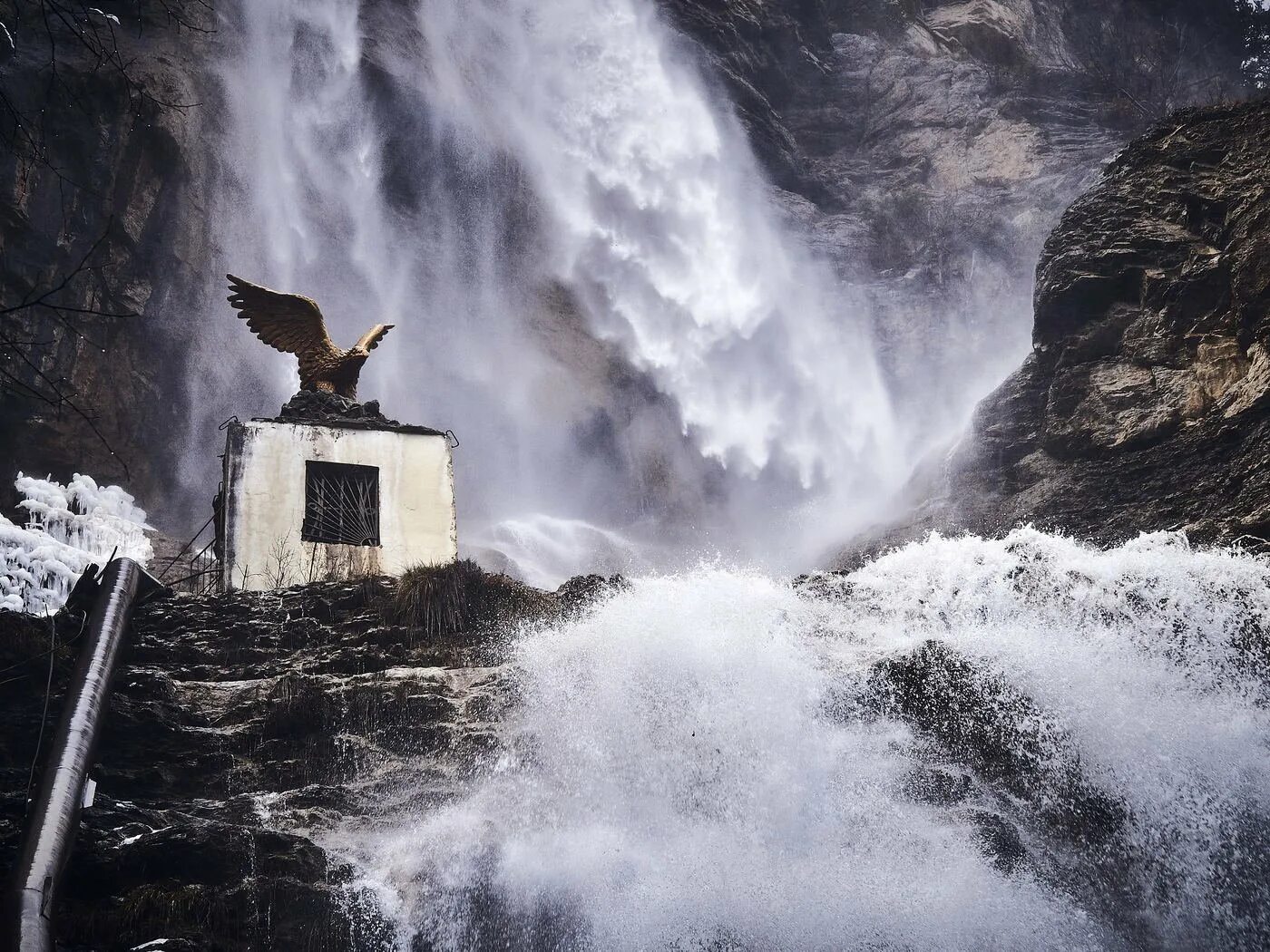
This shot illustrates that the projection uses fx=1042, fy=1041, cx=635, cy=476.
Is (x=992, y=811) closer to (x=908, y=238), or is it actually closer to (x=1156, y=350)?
(x=1156, y=350)

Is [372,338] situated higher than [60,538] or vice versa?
[372,338]

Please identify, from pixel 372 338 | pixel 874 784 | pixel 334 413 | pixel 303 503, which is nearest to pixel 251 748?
pixel 303 503

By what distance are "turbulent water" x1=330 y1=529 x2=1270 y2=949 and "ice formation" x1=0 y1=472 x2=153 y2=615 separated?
34.1 ft

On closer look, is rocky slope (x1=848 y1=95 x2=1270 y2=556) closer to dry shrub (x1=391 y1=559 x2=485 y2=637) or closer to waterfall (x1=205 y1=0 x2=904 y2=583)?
dry shrub (x1=391 y1=559 x2=485 y2=637)

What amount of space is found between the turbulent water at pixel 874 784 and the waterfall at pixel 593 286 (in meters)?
22.4

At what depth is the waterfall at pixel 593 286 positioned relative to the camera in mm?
35312

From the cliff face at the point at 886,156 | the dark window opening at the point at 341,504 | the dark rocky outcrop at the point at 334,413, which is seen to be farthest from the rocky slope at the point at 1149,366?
the cliff face at the point at 886,156

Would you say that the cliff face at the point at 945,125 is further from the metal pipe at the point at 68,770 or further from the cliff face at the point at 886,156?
the metal pipe at the point at 68,770

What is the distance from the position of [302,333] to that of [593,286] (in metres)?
21.9

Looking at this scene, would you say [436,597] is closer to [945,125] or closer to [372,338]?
[372,338]

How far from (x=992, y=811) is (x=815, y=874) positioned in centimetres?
193

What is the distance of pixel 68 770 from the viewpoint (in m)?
8.51

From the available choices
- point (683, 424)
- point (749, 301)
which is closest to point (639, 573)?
point (683, 424)

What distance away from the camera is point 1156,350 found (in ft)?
56.5
